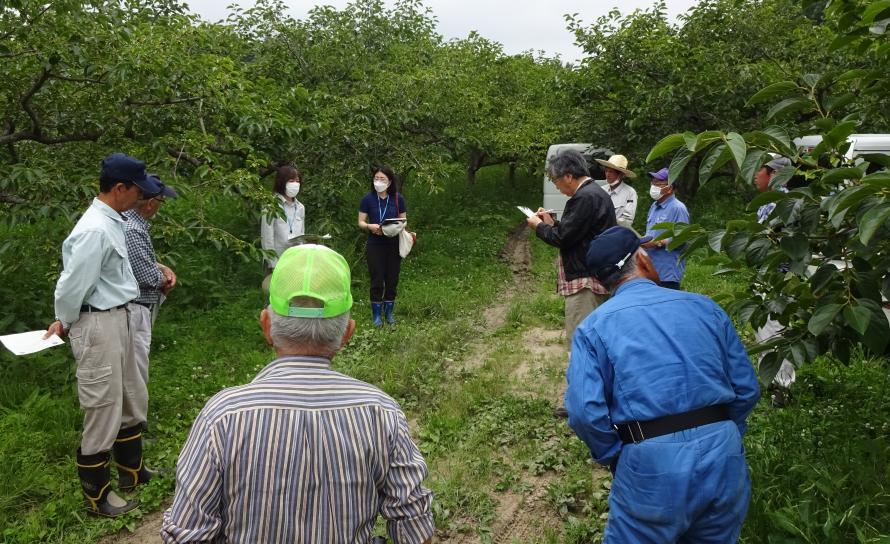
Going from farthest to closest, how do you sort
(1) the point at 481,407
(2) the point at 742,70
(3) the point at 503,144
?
1. (3) the point at 503,144
2. (2) the point at 742,70
3. (1) the point at 481,407

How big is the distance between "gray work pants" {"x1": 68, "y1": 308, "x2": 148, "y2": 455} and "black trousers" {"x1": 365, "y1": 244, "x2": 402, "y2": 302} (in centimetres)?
361

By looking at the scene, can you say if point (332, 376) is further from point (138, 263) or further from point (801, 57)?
point (801, 57)

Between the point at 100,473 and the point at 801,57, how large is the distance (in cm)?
1367

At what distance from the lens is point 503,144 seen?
13820 millimetres

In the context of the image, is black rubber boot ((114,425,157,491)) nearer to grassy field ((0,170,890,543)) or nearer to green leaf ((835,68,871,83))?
grassy field ((0,170,890,543))

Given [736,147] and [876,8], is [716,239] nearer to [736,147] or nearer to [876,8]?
[736,147]

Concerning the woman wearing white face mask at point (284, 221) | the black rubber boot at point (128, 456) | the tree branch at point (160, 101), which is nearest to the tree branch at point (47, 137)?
the tree branch at point (160, 101)

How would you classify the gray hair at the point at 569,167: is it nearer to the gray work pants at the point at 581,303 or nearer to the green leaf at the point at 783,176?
the gray work pants at the point at 581,303

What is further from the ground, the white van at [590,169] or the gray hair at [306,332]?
the gray hair at [306,332]

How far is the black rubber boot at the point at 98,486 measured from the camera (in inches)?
142

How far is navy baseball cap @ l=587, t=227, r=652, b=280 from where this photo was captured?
2449 millimetres

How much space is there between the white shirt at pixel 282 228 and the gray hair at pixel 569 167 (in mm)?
2808

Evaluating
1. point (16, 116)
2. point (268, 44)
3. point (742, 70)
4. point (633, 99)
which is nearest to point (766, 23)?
point (742, 70)

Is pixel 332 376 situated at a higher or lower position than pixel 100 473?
higher
